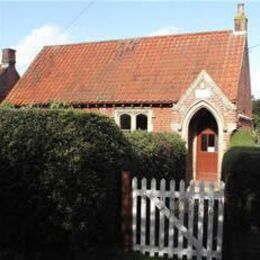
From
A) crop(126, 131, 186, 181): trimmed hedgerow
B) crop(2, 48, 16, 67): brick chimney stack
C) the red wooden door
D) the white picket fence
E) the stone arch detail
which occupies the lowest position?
the white picket fence

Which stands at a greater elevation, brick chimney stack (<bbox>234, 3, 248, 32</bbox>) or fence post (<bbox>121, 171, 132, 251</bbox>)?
brick chimney stack (<bbox>234, 3, 248, 32</bbox>)

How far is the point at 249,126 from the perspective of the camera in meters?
24.8

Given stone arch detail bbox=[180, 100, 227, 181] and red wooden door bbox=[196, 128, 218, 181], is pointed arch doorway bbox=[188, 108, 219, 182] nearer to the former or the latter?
red wooden door bbox=[196, 128, 218, 181]

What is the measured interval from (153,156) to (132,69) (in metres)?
12.7

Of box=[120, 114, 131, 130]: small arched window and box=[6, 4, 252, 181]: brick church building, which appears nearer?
box=[6, 4, 252, 181]: brick church building

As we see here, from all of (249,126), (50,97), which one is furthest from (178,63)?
(50,97)

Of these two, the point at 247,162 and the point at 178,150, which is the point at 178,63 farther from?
the point at 247,162

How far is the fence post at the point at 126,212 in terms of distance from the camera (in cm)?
852

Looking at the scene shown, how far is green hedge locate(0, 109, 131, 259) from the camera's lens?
312 inches

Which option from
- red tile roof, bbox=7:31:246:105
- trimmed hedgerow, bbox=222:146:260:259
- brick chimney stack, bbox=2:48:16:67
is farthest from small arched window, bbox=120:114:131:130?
trimmed hedgerow, bbox=222:146:260:259

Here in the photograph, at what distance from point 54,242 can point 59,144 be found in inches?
68.4

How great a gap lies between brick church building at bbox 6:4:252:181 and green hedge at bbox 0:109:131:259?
13.3 meters

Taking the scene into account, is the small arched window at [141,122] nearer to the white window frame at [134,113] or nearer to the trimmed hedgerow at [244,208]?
the white window frame at [134,113]

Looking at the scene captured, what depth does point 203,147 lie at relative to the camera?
23.0 meters
